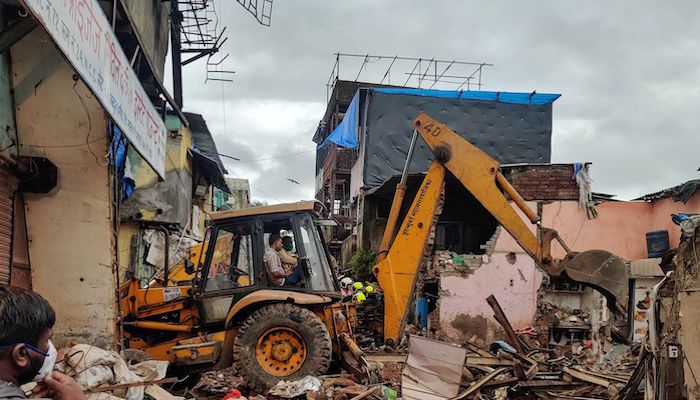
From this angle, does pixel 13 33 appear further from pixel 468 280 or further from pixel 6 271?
pixel 468 280

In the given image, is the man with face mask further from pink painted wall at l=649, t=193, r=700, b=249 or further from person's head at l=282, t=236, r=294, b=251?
pink painted wall at l=649, t=193, r=700, b=249

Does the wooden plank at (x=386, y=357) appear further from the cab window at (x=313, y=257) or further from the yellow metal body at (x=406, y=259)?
the cab window at (x=313, y=257)

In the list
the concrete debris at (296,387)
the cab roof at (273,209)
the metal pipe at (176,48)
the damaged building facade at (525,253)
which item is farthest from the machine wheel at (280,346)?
the metal pipe at (176,48)

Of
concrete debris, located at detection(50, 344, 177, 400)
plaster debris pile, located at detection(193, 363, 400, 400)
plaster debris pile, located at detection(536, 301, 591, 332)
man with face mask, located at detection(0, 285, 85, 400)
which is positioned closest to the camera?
man with face mask, located at detection(0, 285, 85, 400)

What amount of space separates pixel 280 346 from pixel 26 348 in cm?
476

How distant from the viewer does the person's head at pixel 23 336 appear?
1.55 m

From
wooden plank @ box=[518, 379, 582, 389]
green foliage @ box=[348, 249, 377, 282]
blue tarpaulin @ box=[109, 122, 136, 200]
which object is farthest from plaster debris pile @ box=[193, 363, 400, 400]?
green foliage @ box=[348, 249, 377, 282]

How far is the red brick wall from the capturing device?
1325cm

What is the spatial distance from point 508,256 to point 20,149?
1076cm

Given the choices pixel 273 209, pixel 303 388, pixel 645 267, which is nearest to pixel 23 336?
pixel 303 388

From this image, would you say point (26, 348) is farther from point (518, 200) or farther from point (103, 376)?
point (518, 200)

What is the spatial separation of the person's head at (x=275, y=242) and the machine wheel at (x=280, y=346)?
2.48ft

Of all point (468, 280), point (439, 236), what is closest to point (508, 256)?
point (468, 280)

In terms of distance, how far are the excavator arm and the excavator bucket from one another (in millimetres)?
13
